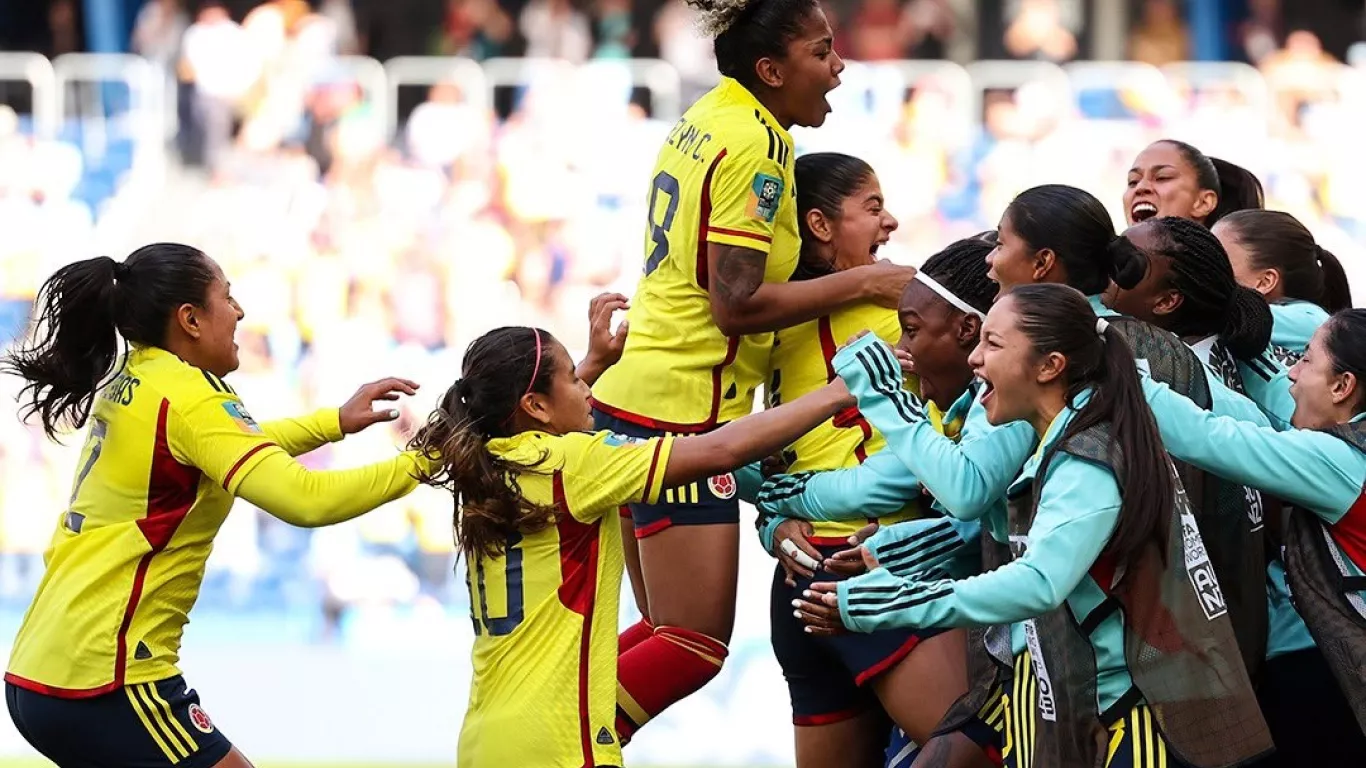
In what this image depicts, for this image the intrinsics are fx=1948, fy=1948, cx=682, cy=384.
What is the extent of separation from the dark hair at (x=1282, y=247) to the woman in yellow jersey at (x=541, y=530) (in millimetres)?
1252

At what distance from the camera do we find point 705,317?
4.43 m

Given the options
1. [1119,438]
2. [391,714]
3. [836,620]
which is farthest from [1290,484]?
[391,714]

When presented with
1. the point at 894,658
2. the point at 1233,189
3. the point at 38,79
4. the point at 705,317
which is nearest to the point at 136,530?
the point at 705,317

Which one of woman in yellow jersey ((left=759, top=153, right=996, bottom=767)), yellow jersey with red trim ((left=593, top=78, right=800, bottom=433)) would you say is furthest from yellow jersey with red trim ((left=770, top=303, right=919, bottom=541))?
yellow jersey with red trim ((left=593, top=78, right=800, bottom=433))

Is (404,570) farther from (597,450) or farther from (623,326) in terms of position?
(597,450)

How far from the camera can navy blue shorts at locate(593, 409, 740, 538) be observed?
4.45 metres

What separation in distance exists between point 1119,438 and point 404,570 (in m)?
7.71

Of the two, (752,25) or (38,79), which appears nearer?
(752,25)

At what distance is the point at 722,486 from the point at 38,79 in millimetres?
9169

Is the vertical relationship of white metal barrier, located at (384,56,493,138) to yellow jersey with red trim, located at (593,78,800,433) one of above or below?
above

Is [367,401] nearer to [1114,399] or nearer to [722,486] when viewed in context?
[722,486]

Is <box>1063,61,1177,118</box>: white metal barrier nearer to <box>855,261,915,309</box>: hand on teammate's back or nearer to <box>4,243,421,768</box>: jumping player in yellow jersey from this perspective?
<box>855,261,915,309</box>: hand on teammate's back

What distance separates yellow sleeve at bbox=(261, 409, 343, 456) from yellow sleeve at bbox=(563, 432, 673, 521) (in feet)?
3.00

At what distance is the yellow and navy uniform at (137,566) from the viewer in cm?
399
